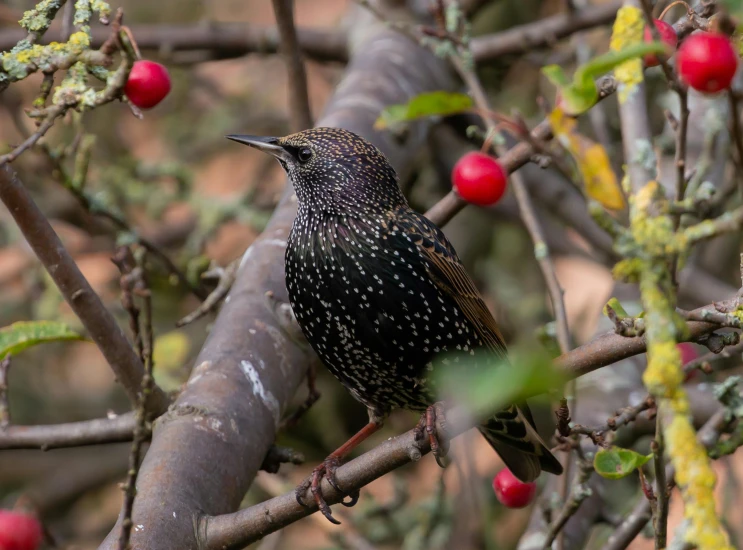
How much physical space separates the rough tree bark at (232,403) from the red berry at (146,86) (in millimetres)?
954

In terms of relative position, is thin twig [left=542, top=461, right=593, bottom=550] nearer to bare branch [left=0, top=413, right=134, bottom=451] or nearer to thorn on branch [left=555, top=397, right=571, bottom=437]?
thorn on branch [left=555, top=397, right=571, bottom=437]

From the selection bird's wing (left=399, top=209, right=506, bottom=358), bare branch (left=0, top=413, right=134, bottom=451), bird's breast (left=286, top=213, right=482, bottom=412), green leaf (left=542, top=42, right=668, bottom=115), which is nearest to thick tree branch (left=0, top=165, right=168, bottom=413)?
bare branch (left=0, top=413, right=134, bottom=451)

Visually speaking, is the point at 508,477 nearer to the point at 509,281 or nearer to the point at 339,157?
the point at 339,157

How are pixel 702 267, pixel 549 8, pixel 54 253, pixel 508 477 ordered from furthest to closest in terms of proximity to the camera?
pixel 549 8, pixel 702 267, pixel 508 477, pixel 54 253

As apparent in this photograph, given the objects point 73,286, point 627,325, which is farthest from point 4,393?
point 627,325

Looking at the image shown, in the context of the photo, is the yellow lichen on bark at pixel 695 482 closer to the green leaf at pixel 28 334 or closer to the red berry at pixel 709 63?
the red berry at pixel 709 63

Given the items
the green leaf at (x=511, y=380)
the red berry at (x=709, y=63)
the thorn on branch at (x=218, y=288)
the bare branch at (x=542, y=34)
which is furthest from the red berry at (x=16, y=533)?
the bare branch at (x=542, y=34)

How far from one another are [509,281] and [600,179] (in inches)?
154

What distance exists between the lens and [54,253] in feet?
7.93

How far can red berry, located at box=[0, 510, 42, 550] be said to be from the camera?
1879 millimetres

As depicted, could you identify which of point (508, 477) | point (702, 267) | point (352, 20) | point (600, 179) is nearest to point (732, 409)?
point (508, 477)

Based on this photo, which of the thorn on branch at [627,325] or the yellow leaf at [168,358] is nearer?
the thorn on branch at [627,325]

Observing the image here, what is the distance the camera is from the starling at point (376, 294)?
115 inches

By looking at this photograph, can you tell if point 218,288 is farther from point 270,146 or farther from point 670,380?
point 670,380
